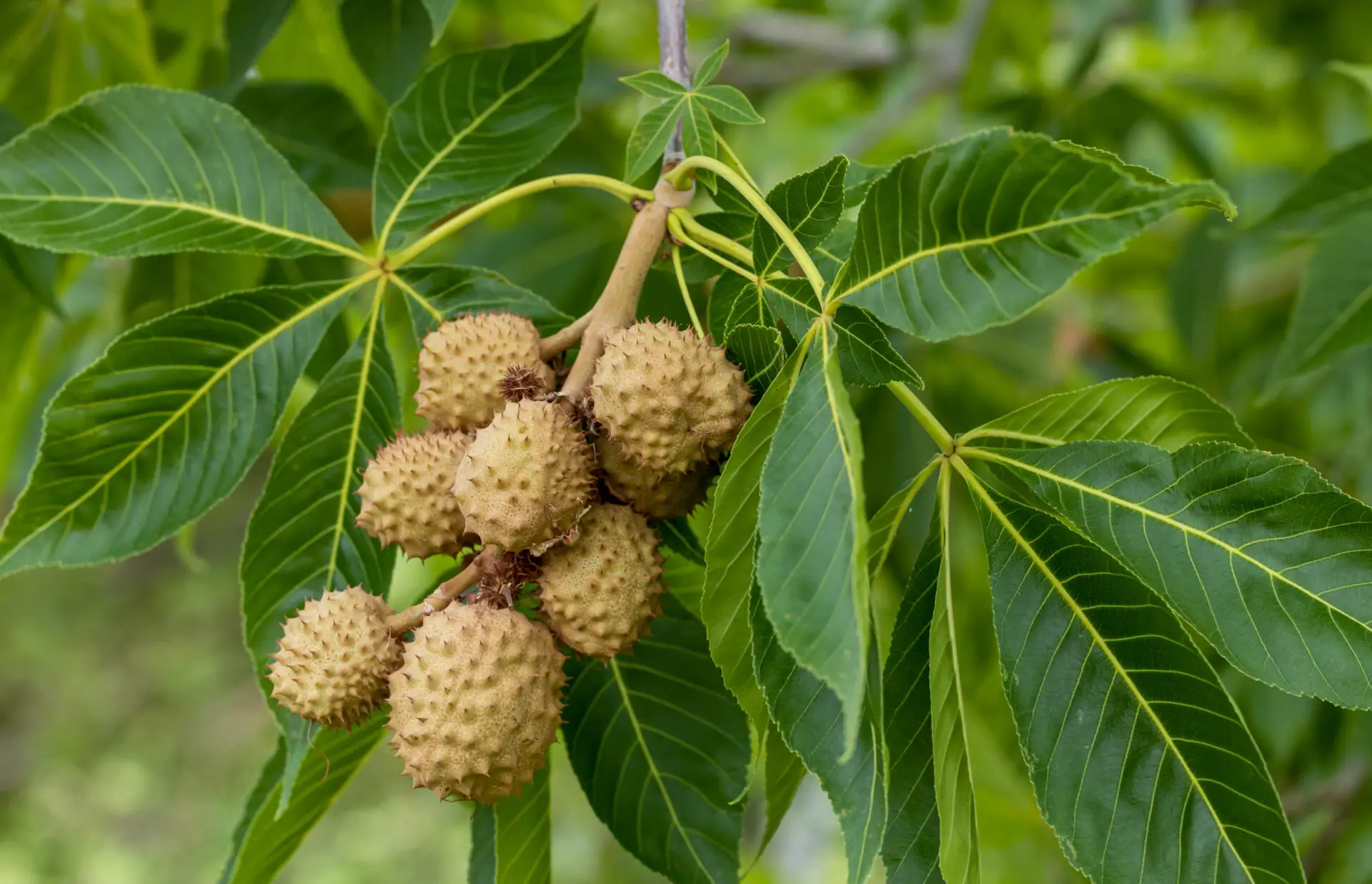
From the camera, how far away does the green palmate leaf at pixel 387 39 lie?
4.89 feet

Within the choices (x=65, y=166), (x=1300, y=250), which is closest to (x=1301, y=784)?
(x=1300, y=250)

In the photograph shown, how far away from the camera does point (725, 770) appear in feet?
3.76

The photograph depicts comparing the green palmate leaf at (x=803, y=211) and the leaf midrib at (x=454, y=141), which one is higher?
the leaf midrib at (x=454, y=141)

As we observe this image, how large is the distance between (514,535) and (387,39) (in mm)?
877

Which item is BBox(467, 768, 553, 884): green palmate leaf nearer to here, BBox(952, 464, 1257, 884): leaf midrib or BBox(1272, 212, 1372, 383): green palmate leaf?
BBox(952, 464, 1257, 884): leaf midrib

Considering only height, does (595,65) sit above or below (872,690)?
above

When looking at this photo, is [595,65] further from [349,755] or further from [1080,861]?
[1080,861]

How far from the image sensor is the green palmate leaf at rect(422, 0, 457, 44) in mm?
1148

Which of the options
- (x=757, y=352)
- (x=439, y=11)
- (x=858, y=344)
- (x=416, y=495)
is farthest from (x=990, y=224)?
(x=439, y=11)

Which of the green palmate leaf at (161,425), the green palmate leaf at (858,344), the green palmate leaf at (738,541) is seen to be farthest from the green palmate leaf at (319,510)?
the green palmate leaf at (858,344)

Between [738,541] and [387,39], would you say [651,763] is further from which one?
[387,39]

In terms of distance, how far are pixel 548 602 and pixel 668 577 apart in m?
0.24

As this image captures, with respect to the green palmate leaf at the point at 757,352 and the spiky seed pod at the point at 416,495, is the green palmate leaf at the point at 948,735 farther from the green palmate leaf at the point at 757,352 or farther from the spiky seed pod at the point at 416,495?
the spiky seed pod at the point at 416,495

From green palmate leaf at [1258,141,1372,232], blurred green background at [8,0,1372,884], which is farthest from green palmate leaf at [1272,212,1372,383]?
blurred green background at [8,0,1372,884]
